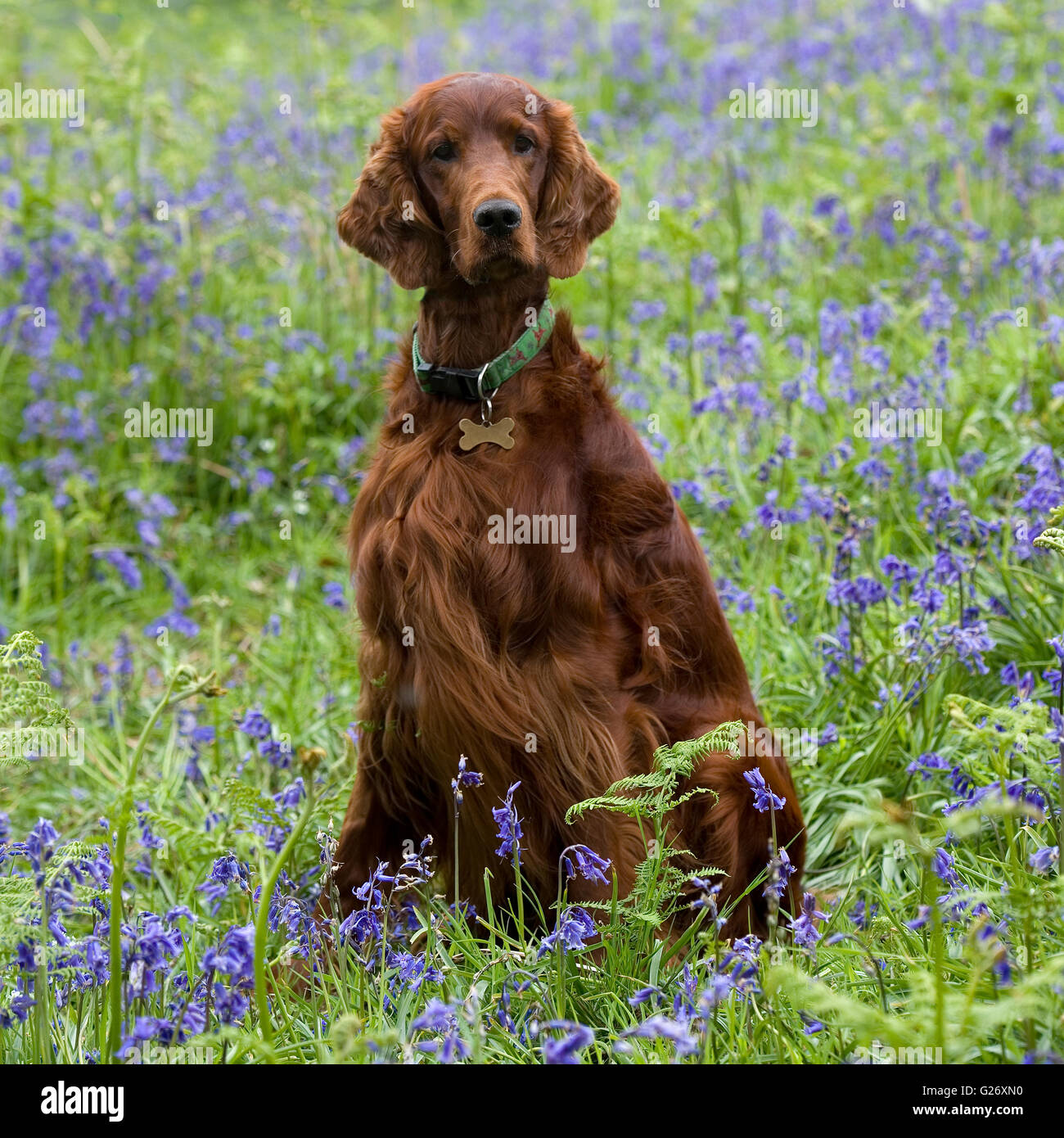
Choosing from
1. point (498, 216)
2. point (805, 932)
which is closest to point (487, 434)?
point (498, 216)

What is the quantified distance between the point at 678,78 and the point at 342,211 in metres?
5.99

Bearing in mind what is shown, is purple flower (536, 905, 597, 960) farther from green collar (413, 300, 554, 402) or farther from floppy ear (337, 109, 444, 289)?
floppy ear (337, 109, 444, 289)

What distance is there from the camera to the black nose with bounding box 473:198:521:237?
2416 mm

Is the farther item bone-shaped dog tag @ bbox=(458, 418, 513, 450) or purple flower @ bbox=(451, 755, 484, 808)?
bone-shaped dog tag @ bbox=(458, 418, 513, 450)

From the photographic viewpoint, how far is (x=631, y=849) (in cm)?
259

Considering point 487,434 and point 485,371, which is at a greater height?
point 485,371

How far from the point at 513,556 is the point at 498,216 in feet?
2.11

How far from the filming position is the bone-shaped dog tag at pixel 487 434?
2.51 metres

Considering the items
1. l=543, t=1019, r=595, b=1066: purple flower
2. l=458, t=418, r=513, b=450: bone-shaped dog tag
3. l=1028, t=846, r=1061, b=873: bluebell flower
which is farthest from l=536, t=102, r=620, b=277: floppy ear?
l=543, t=1019, r=595, b=1066: purple flower

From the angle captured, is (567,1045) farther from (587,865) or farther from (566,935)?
(587,865)

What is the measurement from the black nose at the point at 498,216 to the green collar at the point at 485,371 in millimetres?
230

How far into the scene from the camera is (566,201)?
2.72 m

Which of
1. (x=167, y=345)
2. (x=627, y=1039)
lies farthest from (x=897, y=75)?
(x=627, y=1039)
